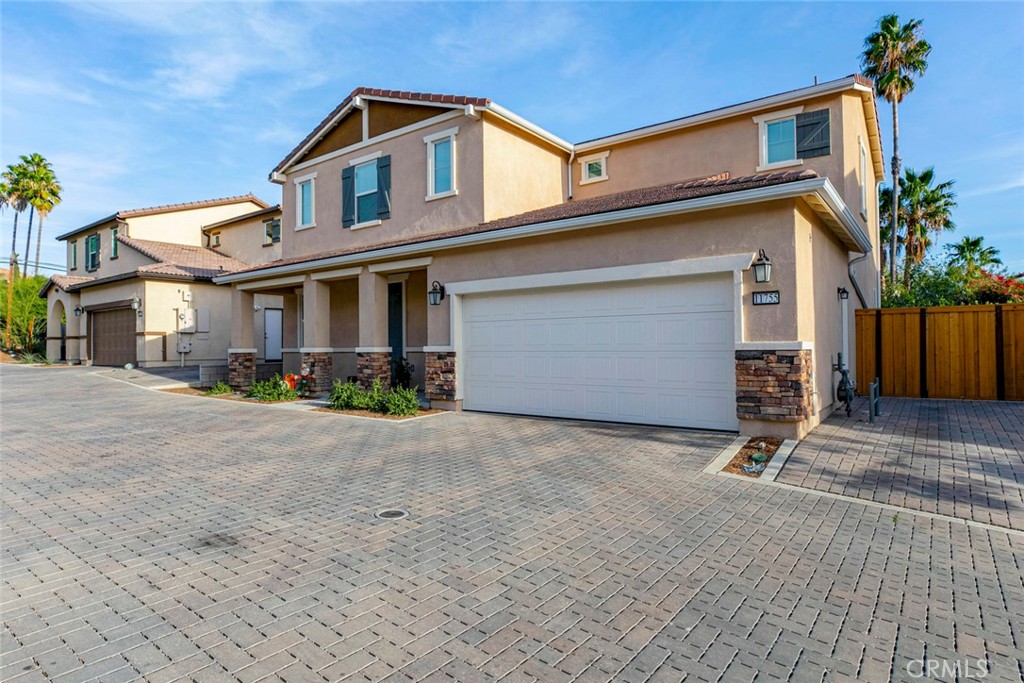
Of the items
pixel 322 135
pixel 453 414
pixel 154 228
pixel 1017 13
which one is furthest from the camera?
pixel 154 228

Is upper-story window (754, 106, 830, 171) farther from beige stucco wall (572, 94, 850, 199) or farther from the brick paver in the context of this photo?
the brick paver

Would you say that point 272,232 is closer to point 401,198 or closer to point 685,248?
point 401,198

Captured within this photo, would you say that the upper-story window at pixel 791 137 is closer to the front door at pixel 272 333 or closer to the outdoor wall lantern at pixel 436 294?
the outdoor wall lantern at pixel 436 294

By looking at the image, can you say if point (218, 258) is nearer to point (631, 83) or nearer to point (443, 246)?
point (443, 246)

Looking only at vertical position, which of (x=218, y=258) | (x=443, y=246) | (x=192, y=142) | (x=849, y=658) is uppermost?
(x=192, y=142)

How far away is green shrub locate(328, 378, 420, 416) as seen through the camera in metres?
11.4

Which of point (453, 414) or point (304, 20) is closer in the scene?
point (304, 20)

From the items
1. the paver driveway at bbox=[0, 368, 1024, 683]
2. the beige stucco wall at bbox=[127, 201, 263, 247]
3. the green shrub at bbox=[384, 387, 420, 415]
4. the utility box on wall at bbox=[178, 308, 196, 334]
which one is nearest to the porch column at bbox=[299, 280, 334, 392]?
the green shrub at bbox=[384, 387, 420, 415]

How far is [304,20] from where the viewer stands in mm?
10836

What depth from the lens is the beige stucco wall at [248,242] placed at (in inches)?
936

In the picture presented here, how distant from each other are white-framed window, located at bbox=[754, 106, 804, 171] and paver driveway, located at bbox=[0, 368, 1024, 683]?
9.59 metres

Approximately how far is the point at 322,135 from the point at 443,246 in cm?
773

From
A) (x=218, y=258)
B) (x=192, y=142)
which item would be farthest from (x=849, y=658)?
(x=218, y=258)

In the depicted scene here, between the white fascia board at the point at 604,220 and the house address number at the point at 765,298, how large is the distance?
138 centimetres
